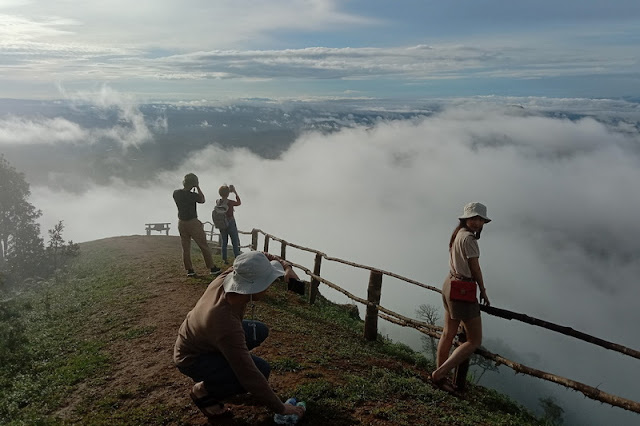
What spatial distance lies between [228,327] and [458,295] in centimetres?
313

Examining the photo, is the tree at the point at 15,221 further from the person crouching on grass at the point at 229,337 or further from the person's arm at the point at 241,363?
the person's arm at the point at 241,363

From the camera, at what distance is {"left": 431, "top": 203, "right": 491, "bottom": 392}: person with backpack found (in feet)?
18.4

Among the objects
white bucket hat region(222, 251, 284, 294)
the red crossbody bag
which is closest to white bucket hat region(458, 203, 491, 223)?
the red crossbody bag

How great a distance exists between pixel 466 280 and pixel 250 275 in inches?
120

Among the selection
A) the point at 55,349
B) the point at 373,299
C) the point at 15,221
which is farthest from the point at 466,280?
the point at 15,221

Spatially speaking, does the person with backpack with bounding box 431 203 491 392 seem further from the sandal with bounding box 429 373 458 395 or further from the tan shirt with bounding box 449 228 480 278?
the sandal with bounding box 429 373 458 395

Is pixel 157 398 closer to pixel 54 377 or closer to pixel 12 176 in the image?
pixel 54 377

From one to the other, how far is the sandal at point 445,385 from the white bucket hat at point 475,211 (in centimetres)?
262

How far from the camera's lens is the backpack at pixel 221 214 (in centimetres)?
1272

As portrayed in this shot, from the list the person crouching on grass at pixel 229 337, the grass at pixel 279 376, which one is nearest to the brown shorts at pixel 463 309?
the grass at pixel 279 376

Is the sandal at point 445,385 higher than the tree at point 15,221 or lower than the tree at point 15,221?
higher

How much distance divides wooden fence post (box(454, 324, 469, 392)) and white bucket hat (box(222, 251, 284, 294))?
11.7 feet

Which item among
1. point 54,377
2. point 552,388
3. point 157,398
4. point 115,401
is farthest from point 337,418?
point 552,388

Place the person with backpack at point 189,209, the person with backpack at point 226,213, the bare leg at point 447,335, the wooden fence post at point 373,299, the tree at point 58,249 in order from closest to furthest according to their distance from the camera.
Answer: the bare leg at point 447,335, the wooden fence post at point 373,299, the person with backpack at point 189,209, the person with backpack at point 226,213, the tree at point 58,249
